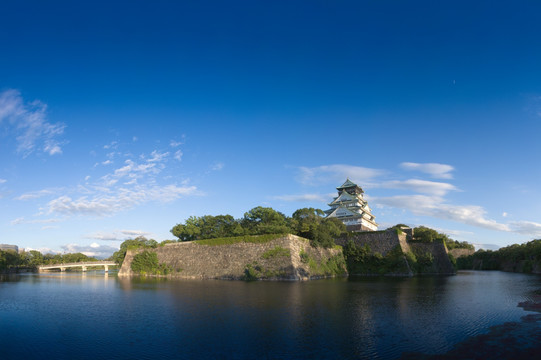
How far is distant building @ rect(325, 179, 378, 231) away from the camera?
56406mm

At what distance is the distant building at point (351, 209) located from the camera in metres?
56.4

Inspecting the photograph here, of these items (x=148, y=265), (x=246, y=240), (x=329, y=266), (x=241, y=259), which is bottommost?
(x=148, y=265)

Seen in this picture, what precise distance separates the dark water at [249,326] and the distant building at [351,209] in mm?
37314

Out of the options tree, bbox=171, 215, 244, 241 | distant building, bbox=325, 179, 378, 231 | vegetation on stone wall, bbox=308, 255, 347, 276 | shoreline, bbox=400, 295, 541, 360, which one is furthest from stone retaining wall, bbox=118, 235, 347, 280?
shoreline, bbox=400, 295, 541, 360

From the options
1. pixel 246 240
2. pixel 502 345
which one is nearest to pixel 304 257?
pixel 246 240

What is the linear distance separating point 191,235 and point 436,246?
112ft

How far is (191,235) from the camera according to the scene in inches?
1906

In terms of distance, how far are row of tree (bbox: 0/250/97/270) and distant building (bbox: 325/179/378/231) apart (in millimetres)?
69427

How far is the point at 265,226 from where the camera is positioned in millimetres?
36781

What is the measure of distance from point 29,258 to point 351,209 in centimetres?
8848

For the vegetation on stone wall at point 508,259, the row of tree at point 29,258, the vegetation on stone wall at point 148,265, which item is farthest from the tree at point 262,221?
the row of tree at point 29,258

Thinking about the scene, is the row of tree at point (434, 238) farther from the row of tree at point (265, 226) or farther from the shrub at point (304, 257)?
the shrub at point (304, 257)

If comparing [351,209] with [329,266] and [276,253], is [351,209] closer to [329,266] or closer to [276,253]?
[329,266]

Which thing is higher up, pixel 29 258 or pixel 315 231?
pixel 315 231
